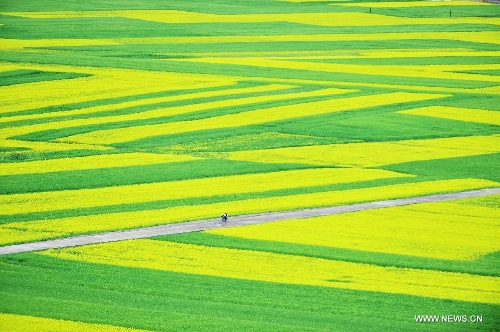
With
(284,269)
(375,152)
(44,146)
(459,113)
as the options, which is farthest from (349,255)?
(459,113)

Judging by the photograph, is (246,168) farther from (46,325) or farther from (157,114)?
(46,325)

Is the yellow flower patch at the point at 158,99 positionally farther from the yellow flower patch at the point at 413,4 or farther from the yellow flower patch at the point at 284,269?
the yellow flower patch at the point at 413,4

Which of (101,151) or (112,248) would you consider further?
(101,151)

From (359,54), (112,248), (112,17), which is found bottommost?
(112,248)

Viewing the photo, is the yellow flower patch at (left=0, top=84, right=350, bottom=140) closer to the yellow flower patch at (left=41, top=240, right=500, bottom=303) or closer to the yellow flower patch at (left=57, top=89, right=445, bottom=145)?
the yellow flower patch at (left=57, top=89, right=445, bottom=145)

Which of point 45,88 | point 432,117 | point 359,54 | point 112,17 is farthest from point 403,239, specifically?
point 112,17

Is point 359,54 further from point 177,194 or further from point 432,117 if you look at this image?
point 177,194

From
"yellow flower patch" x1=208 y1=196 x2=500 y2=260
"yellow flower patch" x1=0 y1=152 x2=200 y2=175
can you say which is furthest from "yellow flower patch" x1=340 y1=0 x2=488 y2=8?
"yellow flower patch" x1=208 y1=196 x2=500 y2=260
